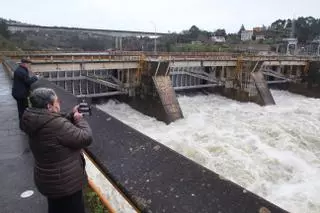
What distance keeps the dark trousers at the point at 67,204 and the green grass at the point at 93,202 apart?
0.62m

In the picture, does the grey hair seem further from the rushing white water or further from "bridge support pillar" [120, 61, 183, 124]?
"bridge support pillar" [120, 61, 183, 124]

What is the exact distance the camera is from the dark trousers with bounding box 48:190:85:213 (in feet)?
6.21

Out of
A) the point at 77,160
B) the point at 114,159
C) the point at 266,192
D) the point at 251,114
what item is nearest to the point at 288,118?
the point at 251,114

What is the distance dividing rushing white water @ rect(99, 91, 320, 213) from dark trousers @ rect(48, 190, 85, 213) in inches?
210

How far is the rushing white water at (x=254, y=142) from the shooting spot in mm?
6984

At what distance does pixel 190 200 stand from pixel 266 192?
5.30 meters

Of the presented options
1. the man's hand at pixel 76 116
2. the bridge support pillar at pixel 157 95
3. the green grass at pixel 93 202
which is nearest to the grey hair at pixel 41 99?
the man's hand at pixel 76 116

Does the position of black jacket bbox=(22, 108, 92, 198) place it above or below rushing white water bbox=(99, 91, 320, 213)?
above

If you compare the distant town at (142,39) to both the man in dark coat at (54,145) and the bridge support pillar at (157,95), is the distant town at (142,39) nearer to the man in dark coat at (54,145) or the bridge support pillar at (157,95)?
the bridge support pillar at (157,95)

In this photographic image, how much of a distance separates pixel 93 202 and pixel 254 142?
29.6 feet

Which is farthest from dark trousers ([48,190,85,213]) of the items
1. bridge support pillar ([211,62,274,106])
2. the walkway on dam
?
bridge support pillar ([211,62,274,106])

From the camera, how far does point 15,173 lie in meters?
3.54

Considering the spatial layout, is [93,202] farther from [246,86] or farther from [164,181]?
[246,86]

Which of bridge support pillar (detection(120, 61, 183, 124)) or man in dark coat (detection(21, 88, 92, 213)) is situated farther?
bridge support pillar (detection(120, 61, 183, 124))
